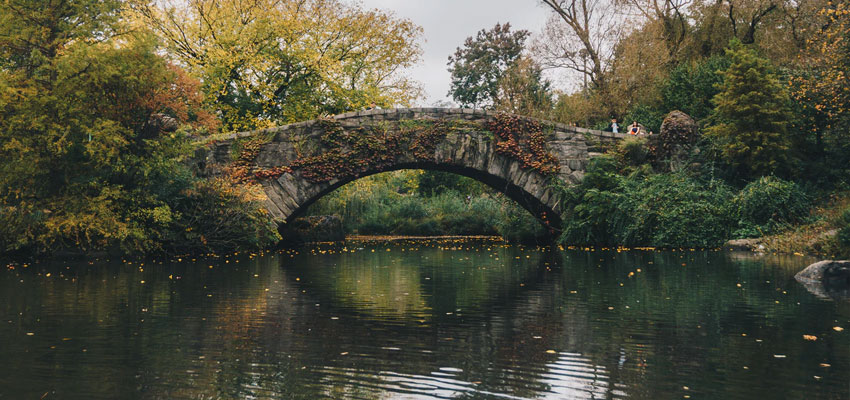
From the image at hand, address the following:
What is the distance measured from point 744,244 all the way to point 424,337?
1193cm

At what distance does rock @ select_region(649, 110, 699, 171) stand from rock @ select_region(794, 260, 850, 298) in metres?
9.61

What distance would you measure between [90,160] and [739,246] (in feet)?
44.5

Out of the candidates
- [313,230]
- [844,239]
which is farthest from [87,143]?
[844,239]

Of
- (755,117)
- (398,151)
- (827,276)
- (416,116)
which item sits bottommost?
(827,276)

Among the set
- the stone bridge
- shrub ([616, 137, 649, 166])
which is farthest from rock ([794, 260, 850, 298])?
the stone bridge

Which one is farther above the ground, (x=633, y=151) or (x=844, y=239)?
(x=633, y=151)

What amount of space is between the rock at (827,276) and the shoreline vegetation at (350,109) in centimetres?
334

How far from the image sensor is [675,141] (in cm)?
1877

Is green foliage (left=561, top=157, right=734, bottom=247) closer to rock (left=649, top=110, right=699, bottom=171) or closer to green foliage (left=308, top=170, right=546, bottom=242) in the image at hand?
rock (left=649, top=110, right=699, bottom=171)

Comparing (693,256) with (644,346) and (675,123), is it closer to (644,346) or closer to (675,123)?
(675,123)

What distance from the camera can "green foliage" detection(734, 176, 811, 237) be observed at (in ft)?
51.2

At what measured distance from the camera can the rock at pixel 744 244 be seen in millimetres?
14836

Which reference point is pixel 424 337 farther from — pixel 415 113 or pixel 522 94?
pixel 522 94

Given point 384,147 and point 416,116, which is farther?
point 416,116
